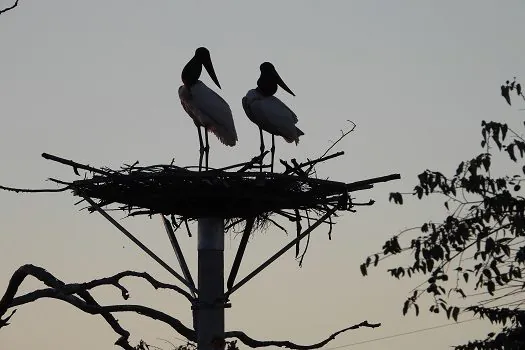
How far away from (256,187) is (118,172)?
1.30 meters

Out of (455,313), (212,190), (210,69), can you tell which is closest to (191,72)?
(210,69)

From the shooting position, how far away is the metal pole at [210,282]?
11.1 metres

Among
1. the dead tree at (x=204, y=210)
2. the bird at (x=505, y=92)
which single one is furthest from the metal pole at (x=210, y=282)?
the bird at (x=505, y=92)

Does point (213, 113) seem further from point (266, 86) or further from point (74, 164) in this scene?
point (74, 164)

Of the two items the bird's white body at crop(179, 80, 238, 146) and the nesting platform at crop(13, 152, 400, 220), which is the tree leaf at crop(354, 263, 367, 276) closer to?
the nesting platform at crop(13, 152, 400, 220)

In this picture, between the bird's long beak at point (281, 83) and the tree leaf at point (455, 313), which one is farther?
the bird's long beak at point (281, 83)

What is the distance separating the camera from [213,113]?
12.5m

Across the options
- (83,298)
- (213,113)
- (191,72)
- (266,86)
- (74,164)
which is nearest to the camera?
(74,164)

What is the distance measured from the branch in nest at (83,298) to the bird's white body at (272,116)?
96.9 inches

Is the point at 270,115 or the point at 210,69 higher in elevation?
the point at 210,69

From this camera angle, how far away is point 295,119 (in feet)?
42.4

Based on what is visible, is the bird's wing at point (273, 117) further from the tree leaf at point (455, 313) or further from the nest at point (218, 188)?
the tree leaf at point (455, 313)

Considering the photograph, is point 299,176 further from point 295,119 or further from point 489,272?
point 295,119

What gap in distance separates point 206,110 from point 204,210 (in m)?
1.79
